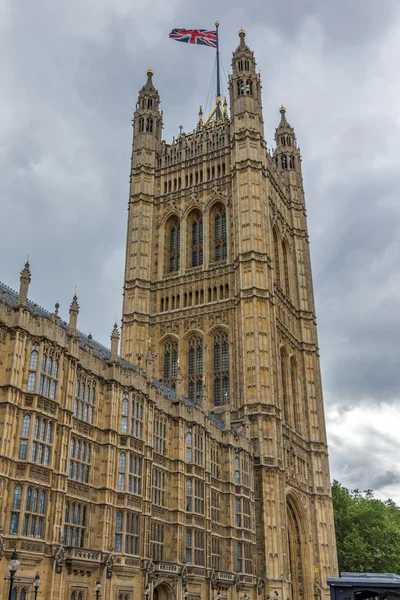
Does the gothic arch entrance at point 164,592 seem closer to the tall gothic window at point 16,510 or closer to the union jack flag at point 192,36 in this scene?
the tall gothic window at point 16,510

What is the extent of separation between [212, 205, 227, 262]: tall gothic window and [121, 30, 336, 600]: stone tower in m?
0.14

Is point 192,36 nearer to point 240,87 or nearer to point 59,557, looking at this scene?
point 240,87

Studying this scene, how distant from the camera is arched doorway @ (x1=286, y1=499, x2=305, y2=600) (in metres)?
61.3

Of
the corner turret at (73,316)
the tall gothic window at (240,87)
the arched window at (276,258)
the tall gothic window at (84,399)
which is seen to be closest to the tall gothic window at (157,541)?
the tall gothic window at (84,399)

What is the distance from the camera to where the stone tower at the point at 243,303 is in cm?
6003

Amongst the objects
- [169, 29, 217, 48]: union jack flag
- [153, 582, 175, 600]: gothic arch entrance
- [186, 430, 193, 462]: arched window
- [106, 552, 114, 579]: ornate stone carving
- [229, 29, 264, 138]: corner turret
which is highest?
[169, 29, 217, 48]: union jack flag

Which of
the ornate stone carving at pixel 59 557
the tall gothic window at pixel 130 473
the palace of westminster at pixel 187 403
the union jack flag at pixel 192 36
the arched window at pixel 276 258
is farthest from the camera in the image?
the union jack flag at pixel 192 36

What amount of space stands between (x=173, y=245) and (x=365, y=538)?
41380mm

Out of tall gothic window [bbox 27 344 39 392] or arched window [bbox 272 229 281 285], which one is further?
arched window [bbox 272 229 281 285]

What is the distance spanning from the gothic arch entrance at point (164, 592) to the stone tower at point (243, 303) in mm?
14636

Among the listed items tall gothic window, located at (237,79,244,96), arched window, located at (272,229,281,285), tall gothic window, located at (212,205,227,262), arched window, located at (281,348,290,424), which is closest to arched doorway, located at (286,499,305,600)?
arched window, located at (281,348,290,424)

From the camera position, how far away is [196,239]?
7425 centimetres

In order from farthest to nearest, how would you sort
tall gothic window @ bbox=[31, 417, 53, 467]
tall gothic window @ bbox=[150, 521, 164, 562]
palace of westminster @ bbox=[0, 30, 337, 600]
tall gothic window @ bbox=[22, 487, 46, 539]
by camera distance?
tall gothic window @ bbox=[150, 521, 164, 562], palace of westminster @ bbox=[0, 30, 337, 600], tall gothic window @ bbox=[31, 417, 53, 467], tall gothic window @ bbox=[22, 487, 46, 539]

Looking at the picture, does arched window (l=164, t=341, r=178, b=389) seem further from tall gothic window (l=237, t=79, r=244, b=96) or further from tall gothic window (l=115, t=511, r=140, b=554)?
tall gothic window (l=237, t=79, r=244, b=96)
